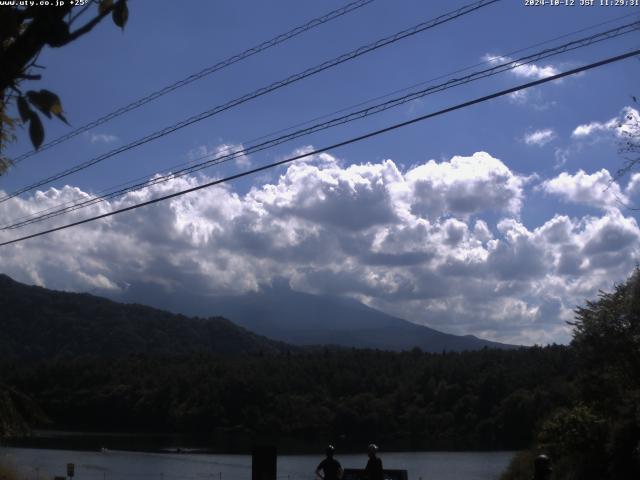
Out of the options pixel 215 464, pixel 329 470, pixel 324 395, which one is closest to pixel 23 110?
pixel 329 470

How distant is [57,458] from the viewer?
2371 inches

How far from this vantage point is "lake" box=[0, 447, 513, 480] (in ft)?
160

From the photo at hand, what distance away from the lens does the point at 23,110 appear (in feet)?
10.7

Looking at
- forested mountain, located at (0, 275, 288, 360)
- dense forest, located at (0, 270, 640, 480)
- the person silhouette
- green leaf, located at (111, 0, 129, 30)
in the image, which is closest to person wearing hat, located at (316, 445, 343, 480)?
the person silhouette

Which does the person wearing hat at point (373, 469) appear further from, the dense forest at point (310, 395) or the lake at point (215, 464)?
the dense forest at point (310, 395)

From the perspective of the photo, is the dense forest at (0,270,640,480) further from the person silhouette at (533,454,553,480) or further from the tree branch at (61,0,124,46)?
the tree branch at (61,0,124,46)

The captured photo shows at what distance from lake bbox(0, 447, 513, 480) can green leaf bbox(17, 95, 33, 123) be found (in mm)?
42895

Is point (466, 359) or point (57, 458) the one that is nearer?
point (57, 458)

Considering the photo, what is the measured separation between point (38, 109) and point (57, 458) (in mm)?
61937

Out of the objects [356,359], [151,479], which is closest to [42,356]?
[356,359]

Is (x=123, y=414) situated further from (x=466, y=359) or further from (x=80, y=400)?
(x=466, y=359)

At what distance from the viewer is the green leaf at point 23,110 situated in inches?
128

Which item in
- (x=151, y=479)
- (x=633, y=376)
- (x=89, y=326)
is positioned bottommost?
(x=151, y=479)

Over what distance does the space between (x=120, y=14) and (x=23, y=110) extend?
1.92 ft
